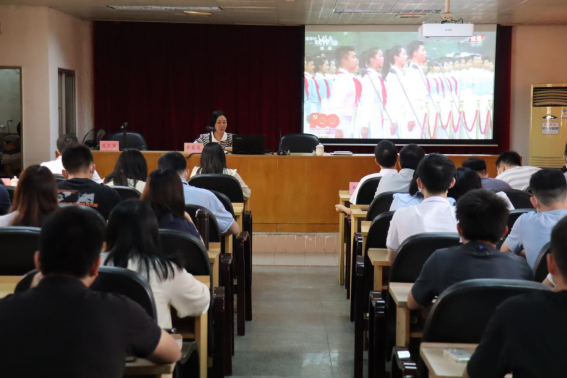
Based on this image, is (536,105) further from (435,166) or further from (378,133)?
(435,166)

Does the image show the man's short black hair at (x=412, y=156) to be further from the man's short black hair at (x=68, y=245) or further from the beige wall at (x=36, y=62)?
the beige wall at (x=36, y=62)

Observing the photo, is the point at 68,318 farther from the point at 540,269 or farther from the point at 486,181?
the point at 486,181

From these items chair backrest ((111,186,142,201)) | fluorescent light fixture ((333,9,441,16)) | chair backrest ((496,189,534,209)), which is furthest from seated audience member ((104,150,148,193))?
fluorescent light fixture ((333,9,441,16))

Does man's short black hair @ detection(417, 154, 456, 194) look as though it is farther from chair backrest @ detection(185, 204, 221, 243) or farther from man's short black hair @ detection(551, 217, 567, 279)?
man's short black hair @ detection(551, 217, 567, 279)

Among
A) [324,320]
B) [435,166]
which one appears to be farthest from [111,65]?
[435,166]

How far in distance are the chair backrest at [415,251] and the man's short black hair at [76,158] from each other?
6.36ft

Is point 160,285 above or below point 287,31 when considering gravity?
below

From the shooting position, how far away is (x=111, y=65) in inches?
411

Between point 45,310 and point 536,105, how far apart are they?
9.63 meters

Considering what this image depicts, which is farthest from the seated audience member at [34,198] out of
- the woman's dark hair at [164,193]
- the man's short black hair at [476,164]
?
the man's short black hair at [476,164]

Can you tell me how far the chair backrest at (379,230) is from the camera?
12.1ft

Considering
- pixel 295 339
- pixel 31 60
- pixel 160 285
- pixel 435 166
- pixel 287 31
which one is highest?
pixel 287 31

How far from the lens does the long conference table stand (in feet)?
23.9

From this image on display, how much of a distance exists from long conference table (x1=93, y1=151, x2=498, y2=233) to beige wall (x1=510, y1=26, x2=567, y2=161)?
3.79m
